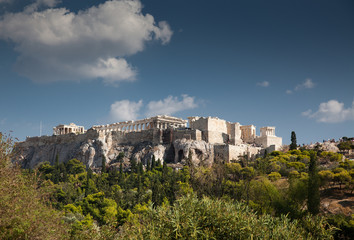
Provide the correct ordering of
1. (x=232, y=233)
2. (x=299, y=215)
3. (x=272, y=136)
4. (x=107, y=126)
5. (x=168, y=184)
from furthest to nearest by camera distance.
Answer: (x=107, y=126) < (x=272, y=136) < (x=168, y=184) < (x=299, y=215) < (x=232, y=233)

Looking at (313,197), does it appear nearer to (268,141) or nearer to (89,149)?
(268,141)

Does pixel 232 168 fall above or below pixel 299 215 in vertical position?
above

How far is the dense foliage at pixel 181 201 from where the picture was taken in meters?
16.1

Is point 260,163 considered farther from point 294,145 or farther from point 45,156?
point 45,156

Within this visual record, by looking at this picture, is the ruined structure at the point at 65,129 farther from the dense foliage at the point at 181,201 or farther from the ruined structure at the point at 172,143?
the dense foliage at the point at 181,201

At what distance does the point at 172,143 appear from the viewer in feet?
186

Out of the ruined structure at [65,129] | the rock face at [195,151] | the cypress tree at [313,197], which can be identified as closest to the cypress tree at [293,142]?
the rock face at [195,151]

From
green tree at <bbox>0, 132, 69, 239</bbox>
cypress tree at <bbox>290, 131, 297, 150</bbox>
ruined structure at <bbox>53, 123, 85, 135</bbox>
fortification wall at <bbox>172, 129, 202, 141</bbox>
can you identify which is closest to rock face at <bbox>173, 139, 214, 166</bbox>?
fortification wall at <bbox>172, 129, 202, 141</bbox>

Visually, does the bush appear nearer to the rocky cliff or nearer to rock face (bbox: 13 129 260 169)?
rock face (bbox: 13 129 260 169)

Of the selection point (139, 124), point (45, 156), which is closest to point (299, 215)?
point (139, 124)

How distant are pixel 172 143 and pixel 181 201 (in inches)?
1544

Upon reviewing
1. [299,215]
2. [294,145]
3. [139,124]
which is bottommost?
[299,215]

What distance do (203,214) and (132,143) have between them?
154ft

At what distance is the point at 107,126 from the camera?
3061 inches
